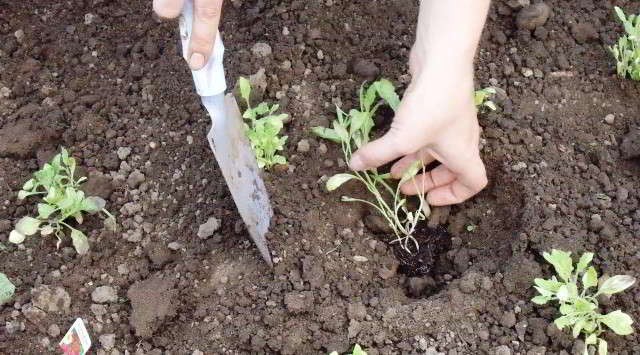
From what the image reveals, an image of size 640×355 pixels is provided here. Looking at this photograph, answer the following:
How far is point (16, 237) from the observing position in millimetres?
2154

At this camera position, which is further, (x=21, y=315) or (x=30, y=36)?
(x=30, y=36)

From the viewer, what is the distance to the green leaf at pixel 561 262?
1935mm

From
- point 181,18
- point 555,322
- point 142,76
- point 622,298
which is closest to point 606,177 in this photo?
point 622,298

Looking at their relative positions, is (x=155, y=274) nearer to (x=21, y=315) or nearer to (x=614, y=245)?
(x=21, y=315)

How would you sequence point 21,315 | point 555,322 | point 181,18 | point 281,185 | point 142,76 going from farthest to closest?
point 142,76, point 281,185, point 21,315, point 555,322, point 181,18

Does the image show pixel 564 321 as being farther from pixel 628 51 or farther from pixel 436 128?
pixel 628 51

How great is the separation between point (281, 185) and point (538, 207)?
71 centimetres

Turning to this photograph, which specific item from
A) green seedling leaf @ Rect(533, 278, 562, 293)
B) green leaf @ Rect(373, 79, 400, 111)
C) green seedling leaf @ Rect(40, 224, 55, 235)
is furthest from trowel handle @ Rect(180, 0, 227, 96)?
green seedling leaf @ Rect(533, 278, 562, 293)

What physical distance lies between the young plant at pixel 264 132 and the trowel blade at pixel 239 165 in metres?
0.09

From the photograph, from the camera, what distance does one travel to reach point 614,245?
208 centimetres

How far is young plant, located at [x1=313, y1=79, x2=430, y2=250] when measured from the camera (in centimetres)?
214

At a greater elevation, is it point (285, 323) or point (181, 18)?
point (181, 18)

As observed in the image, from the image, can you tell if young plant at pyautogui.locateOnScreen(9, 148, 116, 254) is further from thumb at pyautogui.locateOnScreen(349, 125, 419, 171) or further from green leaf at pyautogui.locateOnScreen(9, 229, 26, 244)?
thumb at pyautogui.locateOnScreen(349, 125, 419, 171)

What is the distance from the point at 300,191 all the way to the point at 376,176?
0.22m
